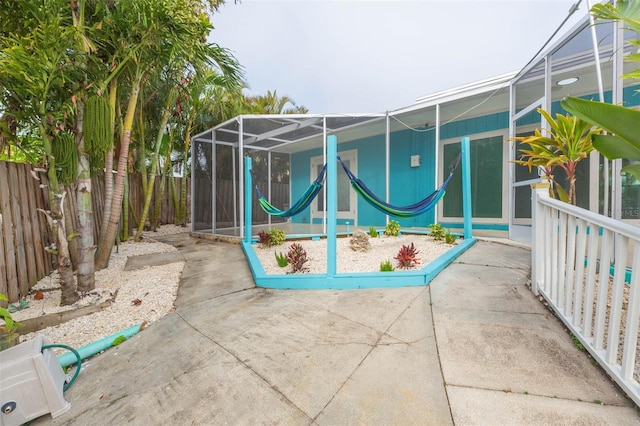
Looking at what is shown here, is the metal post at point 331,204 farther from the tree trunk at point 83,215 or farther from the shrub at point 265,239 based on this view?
the tree trunk at point 83,215

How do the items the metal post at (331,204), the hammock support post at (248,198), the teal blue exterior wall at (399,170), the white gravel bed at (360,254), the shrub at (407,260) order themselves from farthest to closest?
the teal blue exterior wall at (399,170) < the hammock support post at (248,198) < the white gravel bed at (360,254) < the shrub at (407,260) < the metal post at (331,204)

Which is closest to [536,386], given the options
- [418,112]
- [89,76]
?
[89,76]

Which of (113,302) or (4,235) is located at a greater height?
(4,235)

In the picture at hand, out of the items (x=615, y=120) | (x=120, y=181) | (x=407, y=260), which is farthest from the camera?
(x=120, y=181)

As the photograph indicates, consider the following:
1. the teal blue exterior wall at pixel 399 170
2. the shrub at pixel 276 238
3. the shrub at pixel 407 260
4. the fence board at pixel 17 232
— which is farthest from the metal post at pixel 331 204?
the teal blue exterior wall at pixel 399 170

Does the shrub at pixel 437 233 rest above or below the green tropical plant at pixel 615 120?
below

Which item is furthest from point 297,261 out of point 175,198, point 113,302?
point 175,198

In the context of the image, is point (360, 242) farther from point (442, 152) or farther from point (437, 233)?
point (442, 152)

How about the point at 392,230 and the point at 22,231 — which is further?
the point at 392,230

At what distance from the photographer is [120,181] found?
10.4 ft

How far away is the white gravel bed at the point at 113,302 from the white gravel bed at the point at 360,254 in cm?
109

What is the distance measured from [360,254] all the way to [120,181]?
3.16m

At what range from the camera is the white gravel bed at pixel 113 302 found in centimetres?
192

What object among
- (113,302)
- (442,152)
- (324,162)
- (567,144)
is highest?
(442,152)
